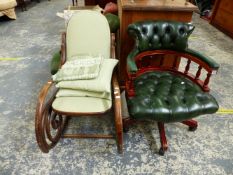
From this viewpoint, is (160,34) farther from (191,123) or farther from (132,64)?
(191,123)

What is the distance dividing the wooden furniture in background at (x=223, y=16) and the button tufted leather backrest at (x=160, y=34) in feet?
8.02

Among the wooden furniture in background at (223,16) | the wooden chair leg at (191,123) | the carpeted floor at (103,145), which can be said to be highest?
the wooden furniture in background at (223,16)

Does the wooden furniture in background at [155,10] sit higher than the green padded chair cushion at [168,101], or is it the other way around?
the wooden furniture in background at [155,10]

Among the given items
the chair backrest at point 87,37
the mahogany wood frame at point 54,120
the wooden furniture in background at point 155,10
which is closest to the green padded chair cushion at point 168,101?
the mahogany wood frame at point 54,120

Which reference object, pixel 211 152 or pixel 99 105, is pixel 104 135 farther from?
pixel 211 152

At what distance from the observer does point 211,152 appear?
154cm

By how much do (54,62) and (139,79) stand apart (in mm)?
887

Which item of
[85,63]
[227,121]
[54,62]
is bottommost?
[227,121]

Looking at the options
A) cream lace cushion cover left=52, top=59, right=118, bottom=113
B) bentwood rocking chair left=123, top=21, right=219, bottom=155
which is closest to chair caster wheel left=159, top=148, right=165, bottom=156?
bentwood rocking chair left=123, top=21, right=219, bottom=155

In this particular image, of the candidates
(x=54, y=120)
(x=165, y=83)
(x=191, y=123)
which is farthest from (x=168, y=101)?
(x=54, y=120)

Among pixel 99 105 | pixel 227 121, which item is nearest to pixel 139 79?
pixel 99 105

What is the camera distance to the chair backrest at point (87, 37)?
1.65 metres

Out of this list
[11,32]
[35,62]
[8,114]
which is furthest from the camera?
[11,32]

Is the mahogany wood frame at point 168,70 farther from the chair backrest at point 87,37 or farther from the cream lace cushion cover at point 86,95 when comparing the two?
the chair backrest at point 87,37
